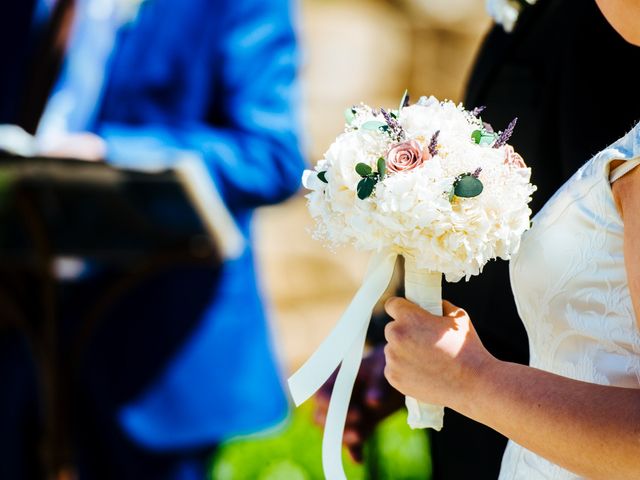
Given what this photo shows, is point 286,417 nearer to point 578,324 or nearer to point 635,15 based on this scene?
point 578,324

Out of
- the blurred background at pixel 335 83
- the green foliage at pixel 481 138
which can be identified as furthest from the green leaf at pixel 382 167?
the blurred background at pixel 335 83

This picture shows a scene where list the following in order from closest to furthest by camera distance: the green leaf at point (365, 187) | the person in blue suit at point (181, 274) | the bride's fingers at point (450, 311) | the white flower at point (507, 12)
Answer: the green leaf at point (365, 187), the bride's fingers at point (450, 311), the white flower at point (507, 12), the person in blue suit at point (181, 274)

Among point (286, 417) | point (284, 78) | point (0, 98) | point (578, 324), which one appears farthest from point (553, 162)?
point (0, 98)

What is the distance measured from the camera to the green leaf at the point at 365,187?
4.39ft

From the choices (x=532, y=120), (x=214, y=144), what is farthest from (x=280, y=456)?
(x=532, y=120)

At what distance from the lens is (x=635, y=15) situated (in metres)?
1.28

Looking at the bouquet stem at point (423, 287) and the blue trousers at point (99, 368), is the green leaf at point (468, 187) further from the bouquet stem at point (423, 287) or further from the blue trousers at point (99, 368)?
the blue trousers at point (99, 368)

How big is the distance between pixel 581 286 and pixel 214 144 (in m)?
1.63

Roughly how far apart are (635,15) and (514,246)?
0.32 metres

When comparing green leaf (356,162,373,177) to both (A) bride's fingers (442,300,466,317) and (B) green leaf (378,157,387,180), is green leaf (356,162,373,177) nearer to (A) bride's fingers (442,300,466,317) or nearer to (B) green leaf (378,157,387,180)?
(B) green leaf (378,157,387,180)

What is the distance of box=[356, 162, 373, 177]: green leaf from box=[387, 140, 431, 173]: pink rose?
0.10 ft

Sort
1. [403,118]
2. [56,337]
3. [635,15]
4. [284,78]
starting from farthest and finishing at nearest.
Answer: [284,78]
[56,337]
[403,118]
[635,15]

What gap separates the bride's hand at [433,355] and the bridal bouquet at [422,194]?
3 centimetres

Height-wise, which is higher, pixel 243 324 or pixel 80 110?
pixel 80 110
